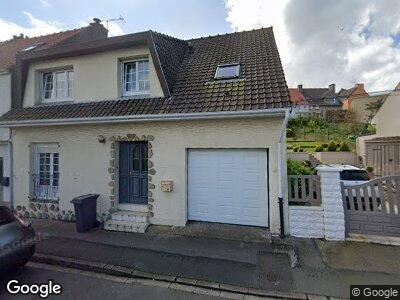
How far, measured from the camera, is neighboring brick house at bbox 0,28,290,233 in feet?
23.1

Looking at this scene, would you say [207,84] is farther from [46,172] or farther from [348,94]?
[348,94]

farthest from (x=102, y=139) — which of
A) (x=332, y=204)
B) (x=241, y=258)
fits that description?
(x=332, y=204)

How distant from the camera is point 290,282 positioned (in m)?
4.69

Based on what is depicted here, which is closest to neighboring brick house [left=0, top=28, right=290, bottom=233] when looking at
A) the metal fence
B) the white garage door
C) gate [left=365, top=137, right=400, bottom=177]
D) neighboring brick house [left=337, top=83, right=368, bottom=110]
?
the white garage door

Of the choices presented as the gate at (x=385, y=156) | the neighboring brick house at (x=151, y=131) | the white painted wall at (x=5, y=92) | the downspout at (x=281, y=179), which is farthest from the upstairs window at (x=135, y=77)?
the gate at (x=385, y=156)

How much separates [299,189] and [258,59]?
4.42 meters

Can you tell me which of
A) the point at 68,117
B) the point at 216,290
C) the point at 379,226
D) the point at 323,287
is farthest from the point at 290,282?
the point at 68,117

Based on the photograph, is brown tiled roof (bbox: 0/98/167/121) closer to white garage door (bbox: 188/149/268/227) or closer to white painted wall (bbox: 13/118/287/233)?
white painted wall (bbox: 13/118/287/233)

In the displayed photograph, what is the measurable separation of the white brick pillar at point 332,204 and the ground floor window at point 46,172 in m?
8.12

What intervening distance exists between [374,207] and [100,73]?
8692mm

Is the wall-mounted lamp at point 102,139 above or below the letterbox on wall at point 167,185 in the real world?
above

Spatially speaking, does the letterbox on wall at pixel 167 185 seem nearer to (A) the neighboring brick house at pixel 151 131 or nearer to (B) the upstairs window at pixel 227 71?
(A) the neighboring brick house at pixel 151 131

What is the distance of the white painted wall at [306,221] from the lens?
6422mm

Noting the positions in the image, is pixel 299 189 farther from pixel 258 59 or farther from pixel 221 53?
pixel 221 53
